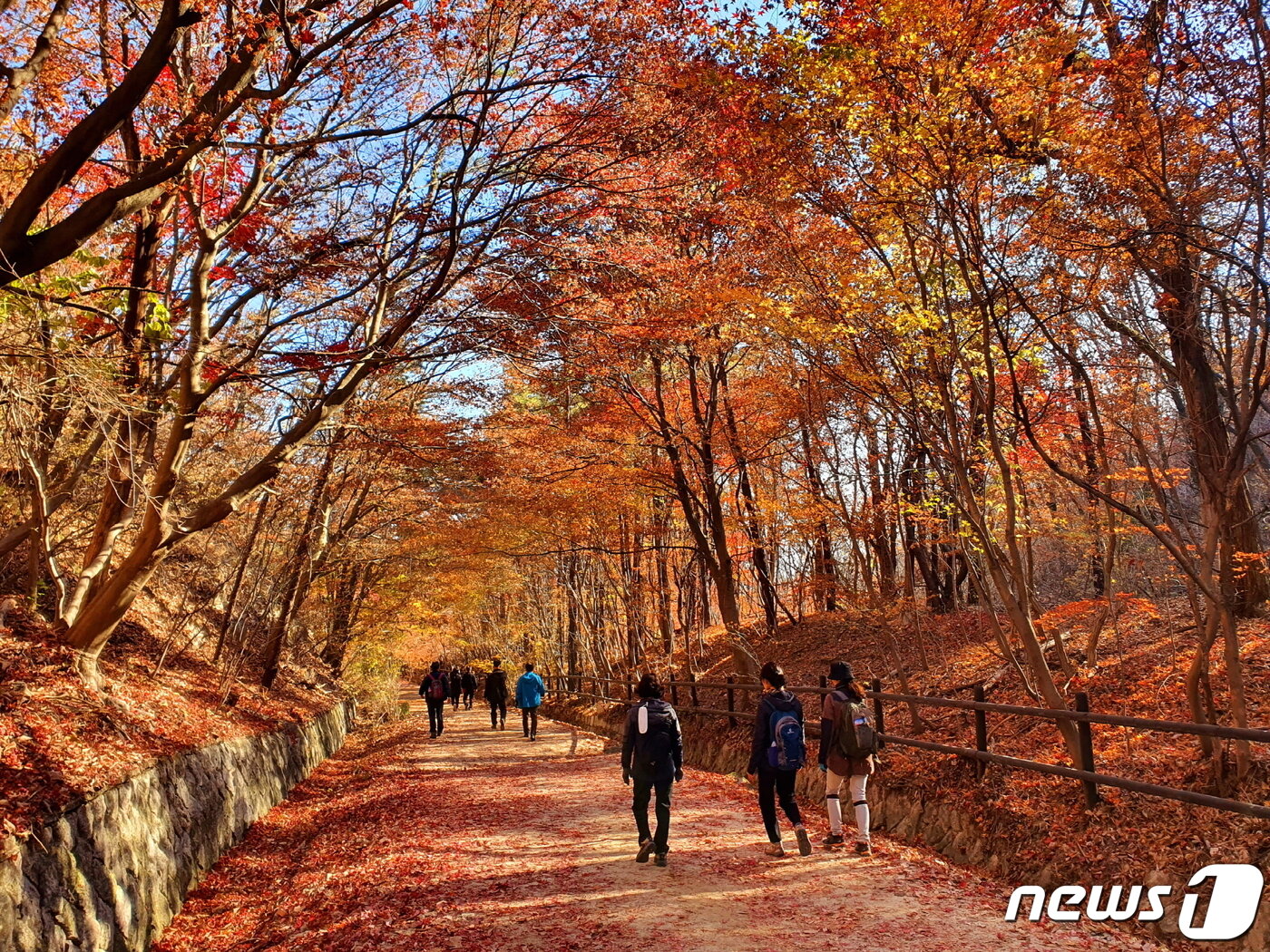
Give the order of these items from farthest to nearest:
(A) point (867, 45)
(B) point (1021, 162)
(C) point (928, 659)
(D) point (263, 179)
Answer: (C) point (928, 659) < (D) point (263, 179) < (B) point (1021, 162) < (A) point (867, 45)

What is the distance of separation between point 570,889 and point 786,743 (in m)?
2.13

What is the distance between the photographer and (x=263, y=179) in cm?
857

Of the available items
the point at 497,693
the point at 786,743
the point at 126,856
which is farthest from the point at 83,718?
the point at 497,693

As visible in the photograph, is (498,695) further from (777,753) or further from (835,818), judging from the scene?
(777,753)

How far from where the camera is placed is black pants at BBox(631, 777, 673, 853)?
6.90 meters

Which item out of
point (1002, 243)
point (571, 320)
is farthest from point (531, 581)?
point (1002, 243)

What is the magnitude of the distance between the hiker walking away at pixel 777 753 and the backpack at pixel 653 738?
0.73 m

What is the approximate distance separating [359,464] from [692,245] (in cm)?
778

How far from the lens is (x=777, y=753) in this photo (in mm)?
6953

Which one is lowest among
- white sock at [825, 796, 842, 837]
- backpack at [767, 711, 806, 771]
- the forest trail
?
the forest trail

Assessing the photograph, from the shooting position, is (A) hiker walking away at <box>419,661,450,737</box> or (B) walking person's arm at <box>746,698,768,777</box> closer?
(B) walking person's arm at <box>746,698,768,777</box>

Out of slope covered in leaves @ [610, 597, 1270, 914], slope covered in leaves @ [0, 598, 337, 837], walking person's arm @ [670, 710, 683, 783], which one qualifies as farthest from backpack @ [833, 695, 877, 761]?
slope covered in leaves @ [0, 598, 337, 837]

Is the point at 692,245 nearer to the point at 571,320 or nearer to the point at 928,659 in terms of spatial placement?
the point at 571,320

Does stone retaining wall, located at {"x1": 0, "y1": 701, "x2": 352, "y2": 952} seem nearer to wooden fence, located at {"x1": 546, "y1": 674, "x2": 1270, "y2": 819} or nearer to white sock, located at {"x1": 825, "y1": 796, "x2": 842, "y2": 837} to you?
white sock, located at {"x1": 825, "y1": 796, "x2": 842, "y2": 837}
